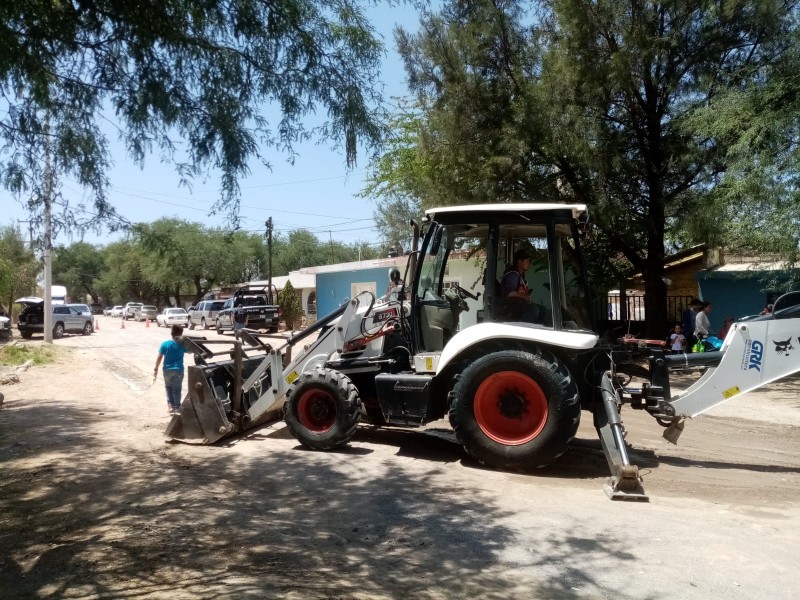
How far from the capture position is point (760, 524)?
18.0 feet

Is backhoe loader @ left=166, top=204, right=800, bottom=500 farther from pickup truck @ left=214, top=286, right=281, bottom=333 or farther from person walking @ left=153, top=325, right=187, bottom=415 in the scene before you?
pickup truck @ left=214, top=286, right=281, bottom=333

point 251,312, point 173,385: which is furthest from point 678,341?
point 251,312

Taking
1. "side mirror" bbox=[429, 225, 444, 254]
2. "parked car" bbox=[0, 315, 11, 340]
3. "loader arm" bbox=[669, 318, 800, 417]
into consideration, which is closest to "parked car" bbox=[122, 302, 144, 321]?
"parked car" bbox=[0, 315, 11, 340]

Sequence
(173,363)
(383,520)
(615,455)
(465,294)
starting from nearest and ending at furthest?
(383,520) < (615,455) < (465,294) < (173,363)

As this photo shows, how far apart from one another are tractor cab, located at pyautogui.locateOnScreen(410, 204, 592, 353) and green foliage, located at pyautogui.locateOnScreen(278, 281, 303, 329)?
86.3ft

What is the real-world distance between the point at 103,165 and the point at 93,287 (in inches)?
2906

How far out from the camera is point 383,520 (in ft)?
18.6

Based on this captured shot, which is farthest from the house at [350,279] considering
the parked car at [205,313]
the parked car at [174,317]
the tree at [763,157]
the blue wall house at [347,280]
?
the tree at [763,157]

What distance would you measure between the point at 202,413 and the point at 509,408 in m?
3.74

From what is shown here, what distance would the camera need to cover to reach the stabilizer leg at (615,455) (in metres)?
6.12

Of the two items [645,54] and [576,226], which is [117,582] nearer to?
[576,226]

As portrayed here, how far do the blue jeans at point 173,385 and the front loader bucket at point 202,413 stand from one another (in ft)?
6.85

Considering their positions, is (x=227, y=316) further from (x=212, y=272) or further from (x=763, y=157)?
(x=763, y=157)

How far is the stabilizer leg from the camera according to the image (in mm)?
6117
